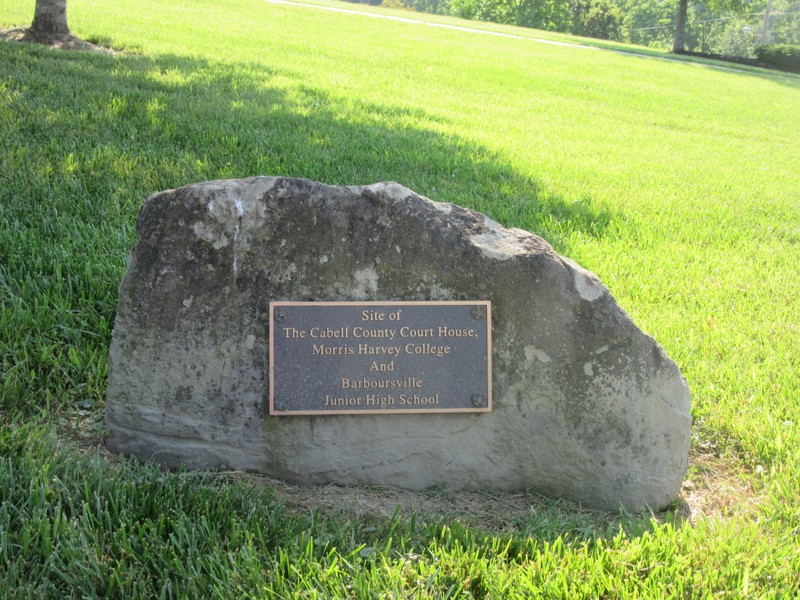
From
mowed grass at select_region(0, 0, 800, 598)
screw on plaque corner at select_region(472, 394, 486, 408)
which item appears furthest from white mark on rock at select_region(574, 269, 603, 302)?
mowed grass at select_region(0, 0, 800, 598)

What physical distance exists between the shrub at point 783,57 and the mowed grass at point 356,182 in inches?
1072

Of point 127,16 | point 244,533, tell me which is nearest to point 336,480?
point 244,533

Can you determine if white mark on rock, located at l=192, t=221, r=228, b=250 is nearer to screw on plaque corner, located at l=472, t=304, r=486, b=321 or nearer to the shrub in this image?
screw on plaque corner, located at l=472, t=304, r=486, b=321

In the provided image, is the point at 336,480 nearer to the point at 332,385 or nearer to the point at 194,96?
the point at 332,385


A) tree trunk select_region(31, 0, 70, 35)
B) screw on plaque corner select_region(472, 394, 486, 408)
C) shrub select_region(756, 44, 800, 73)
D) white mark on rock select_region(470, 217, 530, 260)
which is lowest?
screw on plaque corner select_region(472, 394, 486, 408)

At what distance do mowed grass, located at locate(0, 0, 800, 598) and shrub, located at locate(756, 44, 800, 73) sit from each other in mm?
27234

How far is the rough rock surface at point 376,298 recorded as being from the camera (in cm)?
319

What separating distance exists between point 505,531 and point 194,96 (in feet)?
21.5

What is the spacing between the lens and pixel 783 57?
121ft

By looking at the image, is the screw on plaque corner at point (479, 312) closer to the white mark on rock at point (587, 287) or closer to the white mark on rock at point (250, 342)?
the white mark on rock at point (587, 287)

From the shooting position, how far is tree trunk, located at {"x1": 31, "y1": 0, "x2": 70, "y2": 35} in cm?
998

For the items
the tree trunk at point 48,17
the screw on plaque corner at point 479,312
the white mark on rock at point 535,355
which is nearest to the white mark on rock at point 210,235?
the screw on plaque corner at point 479,312


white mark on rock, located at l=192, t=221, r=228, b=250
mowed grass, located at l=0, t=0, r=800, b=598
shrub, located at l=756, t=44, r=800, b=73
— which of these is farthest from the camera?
shrub, located at l=756, t=44, r=800, b=73

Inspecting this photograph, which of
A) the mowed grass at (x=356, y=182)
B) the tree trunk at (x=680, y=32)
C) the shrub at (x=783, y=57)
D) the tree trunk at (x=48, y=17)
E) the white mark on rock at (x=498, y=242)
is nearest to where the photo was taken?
the mowed grass at (x=356, y=182)
